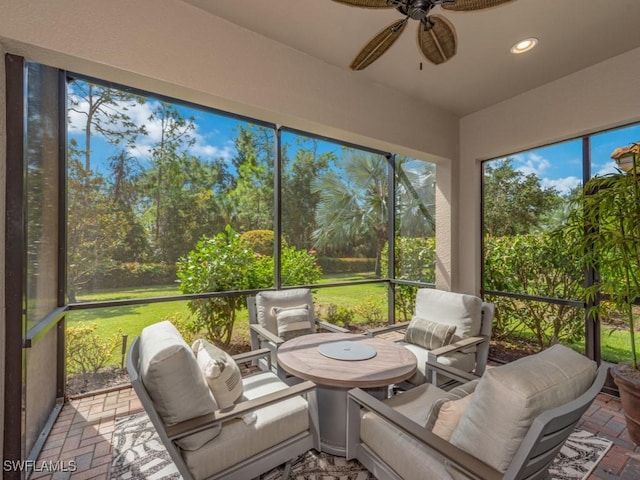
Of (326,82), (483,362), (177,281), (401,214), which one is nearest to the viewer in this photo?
(483,362)

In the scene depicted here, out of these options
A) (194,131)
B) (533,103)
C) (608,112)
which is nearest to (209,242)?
(194,131)

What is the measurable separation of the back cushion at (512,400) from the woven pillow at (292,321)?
6.59 ft

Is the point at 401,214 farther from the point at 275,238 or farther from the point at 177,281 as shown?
the point at 177,281

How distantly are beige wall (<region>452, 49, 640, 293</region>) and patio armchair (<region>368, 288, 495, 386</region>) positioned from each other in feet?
3.80

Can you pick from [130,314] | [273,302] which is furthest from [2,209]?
[273,302]

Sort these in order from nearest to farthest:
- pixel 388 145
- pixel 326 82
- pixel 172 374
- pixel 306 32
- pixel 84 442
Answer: pixel 172 374, pixel 84 442, pixel 306 32, pixel 326 82, pixel 388 145

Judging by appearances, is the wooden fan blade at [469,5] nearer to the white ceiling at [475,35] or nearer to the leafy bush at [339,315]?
the white ceiling at [475,35]

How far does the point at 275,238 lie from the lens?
3803 millimetres

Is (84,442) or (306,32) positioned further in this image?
(306,32)

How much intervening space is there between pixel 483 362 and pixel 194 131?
385 cm

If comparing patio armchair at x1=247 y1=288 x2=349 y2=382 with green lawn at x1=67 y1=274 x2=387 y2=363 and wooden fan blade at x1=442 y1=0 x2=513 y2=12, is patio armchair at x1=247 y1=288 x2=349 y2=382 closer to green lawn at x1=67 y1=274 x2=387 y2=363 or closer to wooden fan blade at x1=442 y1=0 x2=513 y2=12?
green lawn at x1=67 y1=274 x2=387 y2=363

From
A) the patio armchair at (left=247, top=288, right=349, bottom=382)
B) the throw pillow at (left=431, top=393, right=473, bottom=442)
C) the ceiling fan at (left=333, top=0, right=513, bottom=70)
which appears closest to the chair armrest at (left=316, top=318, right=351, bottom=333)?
the patio armchair at (left=247, top=288, right=349, bottom=382)

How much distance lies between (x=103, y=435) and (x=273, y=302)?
172 centimetres

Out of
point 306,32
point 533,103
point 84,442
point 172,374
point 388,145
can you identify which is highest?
point 306,32
